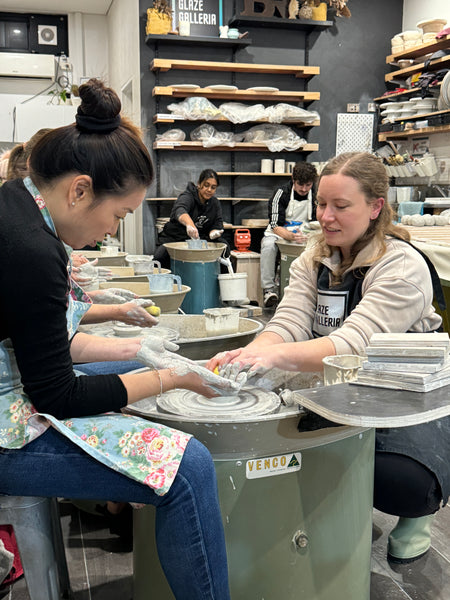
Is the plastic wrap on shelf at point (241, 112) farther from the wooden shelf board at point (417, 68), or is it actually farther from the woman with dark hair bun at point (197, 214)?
the wooden shelf board at point (417, 68)

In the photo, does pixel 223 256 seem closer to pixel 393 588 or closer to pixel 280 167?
pixel 280 167

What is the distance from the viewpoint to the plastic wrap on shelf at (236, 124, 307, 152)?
6.48 meters

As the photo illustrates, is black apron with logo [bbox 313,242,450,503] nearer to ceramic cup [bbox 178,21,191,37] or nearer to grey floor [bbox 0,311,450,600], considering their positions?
grey floor [bbox 0,311,450,600]

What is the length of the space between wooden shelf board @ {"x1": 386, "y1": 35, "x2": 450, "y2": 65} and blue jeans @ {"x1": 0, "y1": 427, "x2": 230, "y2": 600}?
5.52 meters

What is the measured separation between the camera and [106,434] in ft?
4.01

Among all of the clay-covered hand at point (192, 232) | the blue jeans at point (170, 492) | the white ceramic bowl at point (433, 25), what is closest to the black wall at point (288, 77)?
the white ceramic bowl at point (433, 25)

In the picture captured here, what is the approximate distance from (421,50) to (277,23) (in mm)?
1538

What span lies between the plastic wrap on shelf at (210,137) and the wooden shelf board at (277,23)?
45.0 inches

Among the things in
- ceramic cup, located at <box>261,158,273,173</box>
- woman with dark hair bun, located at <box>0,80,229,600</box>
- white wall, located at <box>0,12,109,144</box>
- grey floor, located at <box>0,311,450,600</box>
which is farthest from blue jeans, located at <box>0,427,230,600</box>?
white wall, located at <box>0,12,109,144</box>

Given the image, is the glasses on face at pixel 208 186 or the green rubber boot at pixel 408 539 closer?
the green rubber boot at pixel 408 539

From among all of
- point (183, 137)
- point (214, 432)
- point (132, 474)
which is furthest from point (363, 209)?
point (183, 137)

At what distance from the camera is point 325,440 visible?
4.48 feet

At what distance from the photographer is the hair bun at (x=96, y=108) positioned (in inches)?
51.3

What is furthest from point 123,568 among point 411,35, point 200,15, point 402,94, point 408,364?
point 411,35
